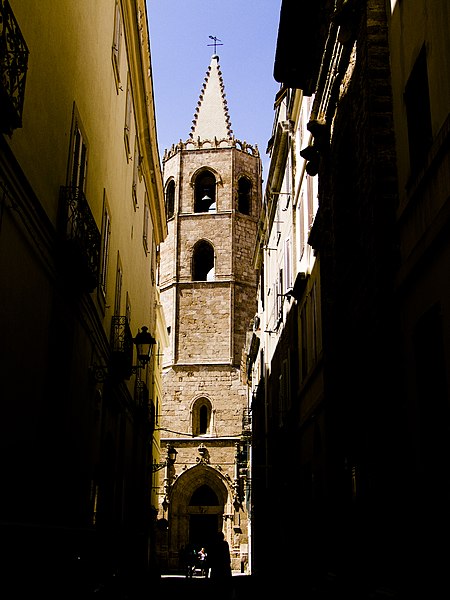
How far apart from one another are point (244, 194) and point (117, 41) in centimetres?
3727

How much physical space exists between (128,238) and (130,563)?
24.1 feet

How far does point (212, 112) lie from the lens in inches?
2206

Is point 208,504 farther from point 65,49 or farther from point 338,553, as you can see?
point 65,49

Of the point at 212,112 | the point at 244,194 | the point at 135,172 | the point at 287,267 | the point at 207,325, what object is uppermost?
the point at 212,112

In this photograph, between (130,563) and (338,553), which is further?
(130,563)

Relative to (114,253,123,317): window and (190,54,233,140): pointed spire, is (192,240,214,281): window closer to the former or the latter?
(190,54,233,140): pointed spire

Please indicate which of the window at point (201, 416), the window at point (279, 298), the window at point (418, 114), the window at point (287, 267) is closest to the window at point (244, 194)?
the window at point (201, 416)

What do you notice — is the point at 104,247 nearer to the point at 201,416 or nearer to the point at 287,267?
the point at 287,267

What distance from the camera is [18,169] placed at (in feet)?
25.7

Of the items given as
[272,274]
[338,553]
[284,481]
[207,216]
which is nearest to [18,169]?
[338,553]

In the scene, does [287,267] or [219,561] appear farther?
[287,267]

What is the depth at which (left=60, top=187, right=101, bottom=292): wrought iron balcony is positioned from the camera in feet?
33.8

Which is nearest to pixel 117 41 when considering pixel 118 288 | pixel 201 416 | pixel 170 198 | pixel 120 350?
pixel 118 288

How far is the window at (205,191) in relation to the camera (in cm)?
5262
